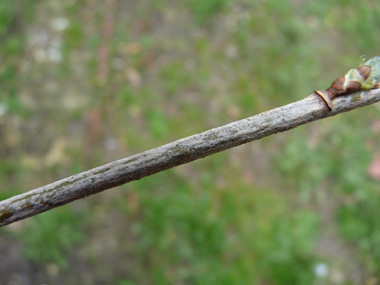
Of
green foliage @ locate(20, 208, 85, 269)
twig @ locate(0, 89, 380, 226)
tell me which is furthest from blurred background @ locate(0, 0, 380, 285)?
twig @ locate(0, 89, 380, 226)

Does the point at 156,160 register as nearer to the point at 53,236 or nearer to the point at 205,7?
the point at 53,236

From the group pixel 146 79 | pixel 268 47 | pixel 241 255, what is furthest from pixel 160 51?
pixel 241 255

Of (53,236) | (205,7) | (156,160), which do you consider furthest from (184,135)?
(156,160)

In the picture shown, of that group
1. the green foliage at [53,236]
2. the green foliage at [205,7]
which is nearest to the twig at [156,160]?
the green foliage at [53,236]

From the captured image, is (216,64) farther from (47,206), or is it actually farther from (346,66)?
(47,206)

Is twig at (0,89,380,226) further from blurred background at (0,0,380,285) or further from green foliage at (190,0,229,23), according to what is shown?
→ green foliage at (190,0,229,23)

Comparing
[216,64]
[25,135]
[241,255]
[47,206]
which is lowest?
[241,255]

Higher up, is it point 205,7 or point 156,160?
point 156,160
